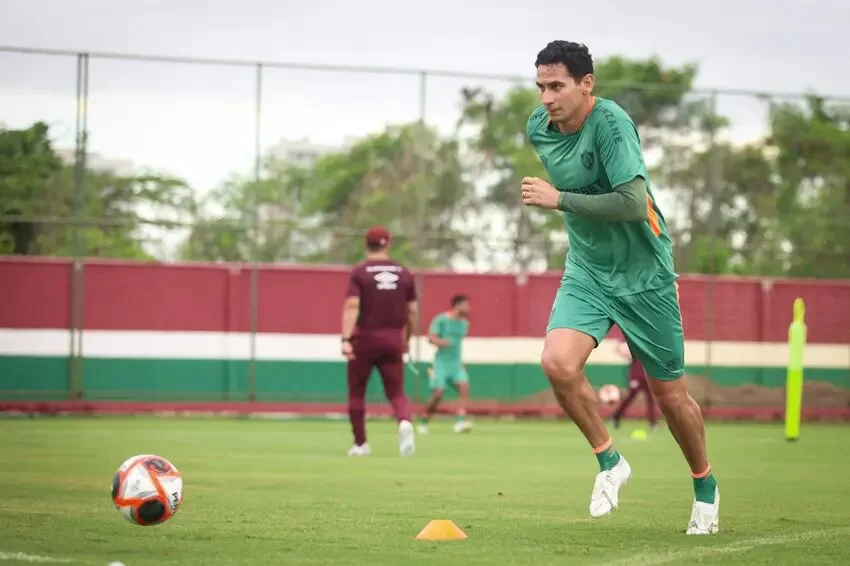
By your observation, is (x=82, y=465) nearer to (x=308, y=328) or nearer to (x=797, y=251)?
(x=308, y=328)

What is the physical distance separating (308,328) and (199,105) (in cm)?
438

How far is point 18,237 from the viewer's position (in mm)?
24500

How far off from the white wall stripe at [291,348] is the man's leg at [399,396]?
9559 mm

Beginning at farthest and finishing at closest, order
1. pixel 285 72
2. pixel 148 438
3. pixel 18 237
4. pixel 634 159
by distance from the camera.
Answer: pixel 285 72
pixel 18 237
pixel 148 438
pixel 634 159

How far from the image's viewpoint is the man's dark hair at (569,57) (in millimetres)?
7527

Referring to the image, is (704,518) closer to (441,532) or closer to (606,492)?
(606,492)

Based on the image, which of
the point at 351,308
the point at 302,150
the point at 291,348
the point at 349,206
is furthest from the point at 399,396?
the point at 302,150

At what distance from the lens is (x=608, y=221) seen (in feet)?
24.6

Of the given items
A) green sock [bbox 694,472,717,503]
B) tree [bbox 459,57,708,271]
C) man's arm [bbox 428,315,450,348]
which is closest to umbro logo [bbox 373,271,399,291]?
man's arm [bbox 428,315,450,348]

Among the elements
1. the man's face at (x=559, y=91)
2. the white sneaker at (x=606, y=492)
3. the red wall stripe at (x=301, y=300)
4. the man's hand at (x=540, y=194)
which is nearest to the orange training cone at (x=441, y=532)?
the white sneaker at (x=606, y=492)

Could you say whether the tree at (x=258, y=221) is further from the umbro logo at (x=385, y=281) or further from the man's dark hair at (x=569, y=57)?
the man's dark hair at (x=569, y=57)

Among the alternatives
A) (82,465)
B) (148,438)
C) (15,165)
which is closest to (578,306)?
(82,465)

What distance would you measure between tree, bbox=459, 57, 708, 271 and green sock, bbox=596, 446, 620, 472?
1892 cm

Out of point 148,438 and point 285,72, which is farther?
point 285,72
